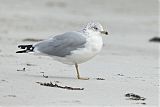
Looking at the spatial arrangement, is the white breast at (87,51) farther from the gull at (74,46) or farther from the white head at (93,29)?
the white head at (93,29)

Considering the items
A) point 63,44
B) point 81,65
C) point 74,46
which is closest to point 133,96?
point 74,46

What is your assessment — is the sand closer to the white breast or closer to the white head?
the white breast

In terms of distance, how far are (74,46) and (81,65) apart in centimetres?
147

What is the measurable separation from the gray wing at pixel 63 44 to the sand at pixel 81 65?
31cm

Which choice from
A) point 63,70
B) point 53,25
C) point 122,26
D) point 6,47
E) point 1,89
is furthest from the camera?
point 122,26

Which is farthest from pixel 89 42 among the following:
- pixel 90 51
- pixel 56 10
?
pixel 56 10

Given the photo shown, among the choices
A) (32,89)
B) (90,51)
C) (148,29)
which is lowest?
(32,89)

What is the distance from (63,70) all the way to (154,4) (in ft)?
49.4

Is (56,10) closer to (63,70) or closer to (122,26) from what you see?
(122,26)

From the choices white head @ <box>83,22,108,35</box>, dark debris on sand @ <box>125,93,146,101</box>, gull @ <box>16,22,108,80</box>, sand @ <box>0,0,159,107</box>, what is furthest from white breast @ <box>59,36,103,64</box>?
dark debris on sand @ <box>125,93,146,101</box>

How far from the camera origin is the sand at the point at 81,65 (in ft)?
20.1

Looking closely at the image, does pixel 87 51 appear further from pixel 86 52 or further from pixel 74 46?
pixel 74 46

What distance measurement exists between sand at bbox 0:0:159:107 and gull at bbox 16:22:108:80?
270 mm

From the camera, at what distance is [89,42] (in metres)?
7.60
